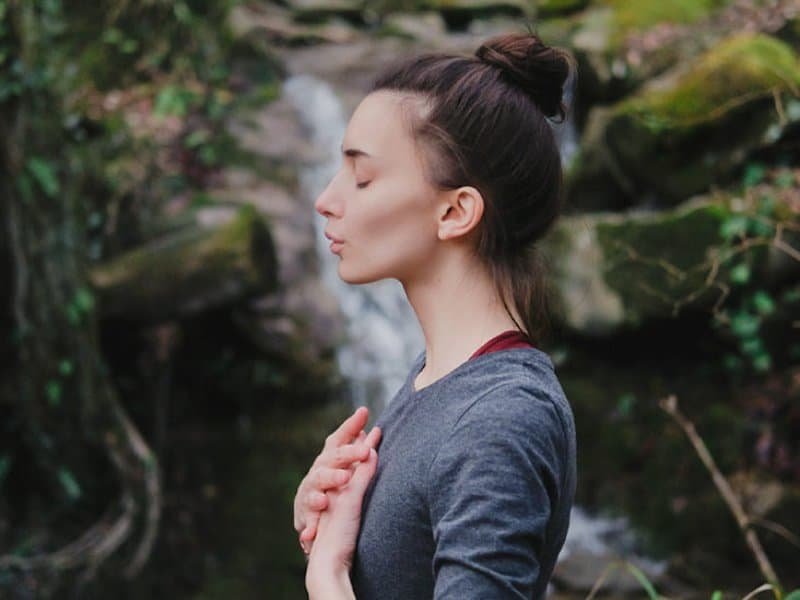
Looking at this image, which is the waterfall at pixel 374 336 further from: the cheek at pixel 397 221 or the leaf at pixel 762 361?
the cheek at pixel 397 221

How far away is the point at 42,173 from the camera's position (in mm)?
4402

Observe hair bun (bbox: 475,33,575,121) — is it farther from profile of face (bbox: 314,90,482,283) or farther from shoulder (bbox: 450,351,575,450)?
shoulder (bbox: 450,351,575,450)

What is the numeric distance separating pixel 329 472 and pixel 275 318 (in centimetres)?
485

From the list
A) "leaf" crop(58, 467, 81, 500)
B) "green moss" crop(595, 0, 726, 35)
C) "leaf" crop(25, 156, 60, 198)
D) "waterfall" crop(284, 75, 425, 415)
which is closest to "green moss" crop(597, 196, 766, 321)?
"waterfall" crop(284, 75, 425, 415)

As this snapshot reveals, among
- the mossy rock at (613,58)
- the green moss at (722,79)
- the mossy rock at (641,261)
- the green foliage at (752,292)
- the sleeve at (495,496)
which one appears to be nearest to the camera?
the sleeve at (495,496)

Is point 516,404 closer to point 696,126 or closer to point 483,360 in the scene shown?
point 483,360

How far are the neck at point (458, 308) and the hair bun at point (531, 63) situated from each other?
239 mm

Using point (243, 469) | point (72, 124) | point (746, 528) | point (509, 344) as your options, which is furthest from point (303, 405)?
point (509, 344)

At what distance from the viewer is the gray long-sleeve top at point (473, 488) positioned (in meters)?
1.03

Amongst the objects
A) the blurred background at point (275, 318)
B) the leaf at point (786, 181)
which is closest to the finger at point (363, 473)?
the blurred background at point (275, 318)

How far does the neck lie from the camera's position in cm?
127

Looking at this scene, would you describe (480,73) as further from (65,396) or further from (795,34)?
(795,34)

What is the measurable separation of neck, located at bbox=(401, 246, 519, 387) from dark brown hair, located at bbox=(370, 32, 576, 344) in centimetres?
2

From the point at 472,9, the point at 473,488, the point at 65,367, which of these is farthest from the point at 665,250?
the point at 472,9
